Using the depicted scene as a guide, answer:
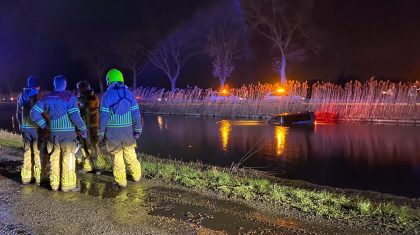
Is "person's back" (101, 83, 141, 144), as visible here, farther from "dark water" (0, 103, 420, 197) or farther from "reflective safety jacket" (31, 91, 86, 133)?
"dark water" (0, 103, 420, 197)

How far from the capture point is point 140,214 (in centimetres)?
584

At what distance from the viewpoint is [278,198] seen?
6492 mm

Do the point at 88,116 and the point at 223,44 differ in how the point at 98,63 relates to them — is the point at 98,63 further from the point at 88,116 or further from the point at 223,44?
the point at 88,116

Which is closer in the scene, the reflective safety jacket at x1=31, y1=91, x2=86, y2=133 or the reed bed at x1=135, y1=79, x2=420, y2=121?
the reflective safety jacket at x1=31, y1=91, x2=86, y2=133

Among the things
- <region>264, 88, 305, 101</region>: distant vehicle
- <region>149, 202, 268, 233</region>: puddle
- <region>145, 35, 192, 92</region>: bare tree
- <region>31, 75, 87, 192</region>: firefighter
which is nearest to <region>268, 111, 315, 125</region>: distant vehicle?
<region>264, 88, 305, 101</region>: distant vehicle

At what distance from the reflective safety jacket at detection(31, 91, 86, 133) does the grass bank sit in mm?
2025

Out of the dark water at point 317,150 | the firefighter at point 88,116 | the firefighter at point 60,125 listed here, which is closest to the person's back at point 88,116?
the firefighter at point 88,116

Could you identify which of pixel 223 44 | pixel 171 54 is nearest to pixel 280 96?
pixel 223 44

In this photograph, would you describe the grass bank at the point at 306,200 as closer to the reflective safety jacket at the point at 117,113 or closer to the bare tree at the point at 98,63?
the reflective safety jacket at the point at 117,113

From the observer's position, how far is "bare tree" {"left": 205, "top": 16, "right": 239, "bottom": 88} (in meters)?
50.0

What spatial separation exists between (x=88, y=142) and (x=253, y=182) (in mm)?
3541

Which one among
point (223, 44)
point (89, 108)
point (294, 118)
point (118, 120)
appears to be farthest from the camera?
point (223, 44)

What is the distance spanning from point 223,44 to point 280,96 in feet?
66.7

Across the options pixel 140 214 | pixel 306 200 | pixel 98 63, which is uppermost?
pixel 98 63
